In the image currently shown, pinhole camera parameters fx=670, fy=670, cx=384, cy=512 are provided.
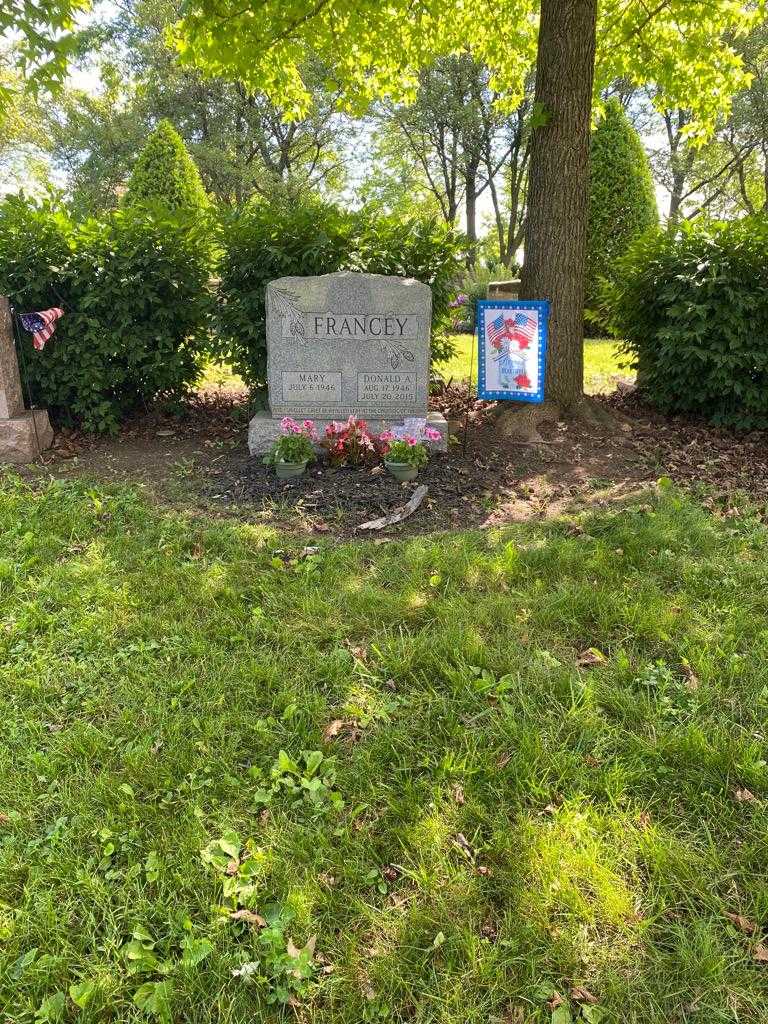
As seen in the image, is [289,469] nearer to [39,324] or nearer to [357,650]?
[357,650]

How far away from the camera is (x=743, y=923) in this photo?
1.83 meters

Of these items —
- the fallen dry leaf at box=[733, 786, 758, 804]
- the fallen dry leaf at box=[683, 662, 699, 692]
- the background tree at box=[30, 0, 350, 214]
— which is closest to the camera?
the fallen dry leaf at box=[733, 786, 758, 804]

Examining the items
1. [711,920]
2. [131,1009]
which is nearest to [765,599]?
[711,920]

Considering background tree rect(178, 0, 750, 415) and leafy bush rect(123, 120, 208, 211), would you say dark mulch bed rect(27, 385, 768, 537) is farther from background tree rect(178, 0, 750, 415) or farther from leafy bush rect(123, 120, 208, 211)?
leafy bush rect(123, 120, 208, 211)

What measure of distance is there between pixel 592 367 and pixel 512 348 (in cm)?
481

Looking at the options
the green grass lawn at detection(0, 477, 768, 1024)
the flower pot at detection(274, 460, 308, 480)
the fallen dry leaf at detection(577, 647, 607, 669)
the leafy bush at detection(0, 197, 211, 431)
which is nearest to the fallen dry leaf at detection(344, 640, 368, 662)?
the green grass lawn at detection(0, 477, 768, 1024)

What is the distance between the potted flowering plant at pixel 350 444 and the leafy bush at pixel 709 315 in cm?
297

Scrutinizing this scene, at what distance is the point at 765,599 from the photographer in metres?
3.24

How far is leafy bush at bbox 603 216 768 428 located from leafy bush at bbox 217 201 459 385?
197 cm

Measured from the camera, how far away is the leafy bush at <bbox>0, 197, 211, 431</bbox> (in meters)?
5.87

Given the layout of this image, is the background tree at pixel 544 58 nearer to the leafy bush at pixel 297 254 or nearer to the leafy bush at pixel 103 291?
the leafy bush at pixel 297 254

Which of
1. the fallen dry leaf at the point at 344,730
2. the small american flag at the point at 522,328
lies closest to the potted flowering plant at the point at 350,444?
the small american flag at the point at 522,328

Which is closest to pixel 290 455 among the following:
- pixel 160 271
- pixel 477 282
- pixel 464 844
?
pixel 160 271

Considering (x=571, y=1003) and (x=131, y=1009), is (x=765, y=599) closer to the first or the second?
(x=571, y=1003)
